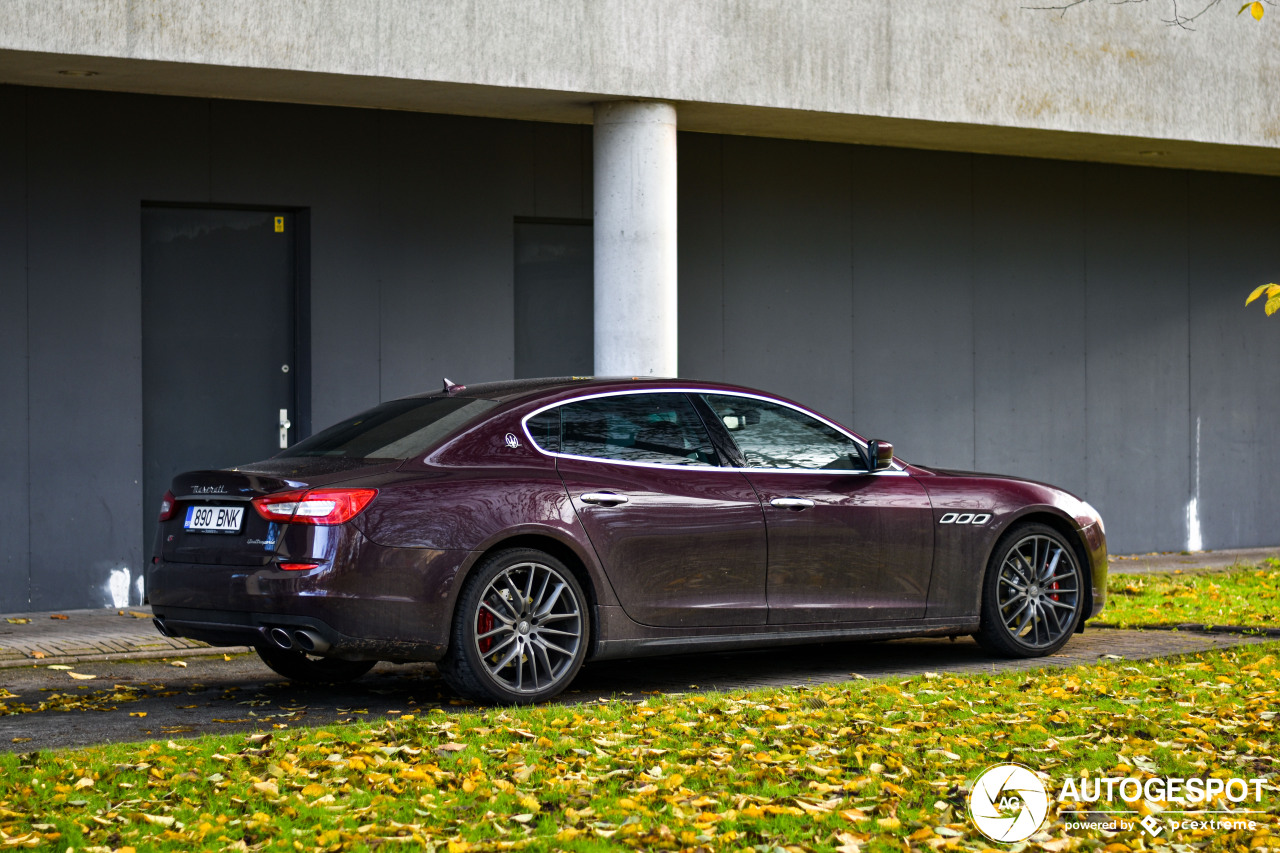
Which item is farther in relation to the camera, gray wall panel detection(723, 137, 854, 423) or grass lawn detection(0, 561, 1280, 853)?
gray wall panel detection(723, 137, 854, 423)

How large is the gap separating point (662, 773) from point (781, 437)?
9.68 ft

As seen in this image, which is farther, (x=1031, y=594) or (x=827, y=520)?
(x=1031, y=594)

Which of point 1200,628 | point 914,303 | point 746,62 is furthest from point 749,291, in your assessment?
point 1200,628

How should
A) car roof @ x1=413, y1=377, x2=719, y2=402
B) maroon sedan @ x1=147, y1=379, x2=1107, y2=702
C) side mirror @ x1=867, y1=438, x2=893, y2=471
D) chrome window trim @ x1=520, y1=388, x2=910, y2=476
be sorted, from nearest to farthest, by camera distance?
1. maroon sedan @ x1=147, y1=379, x2=1107, y2=702
2. chrome window trim @ x1=520, y1=388, x2=910, y2=476
3. car roof @ x1=413, y1=377, x2=719, y2=402
4. side mirror @ x1=867, y1=438, x2=893, y2=471

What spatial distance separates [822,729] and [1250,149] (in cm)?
974

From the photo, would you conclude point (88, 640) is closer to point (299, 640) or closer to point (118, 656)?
point (118, 656)

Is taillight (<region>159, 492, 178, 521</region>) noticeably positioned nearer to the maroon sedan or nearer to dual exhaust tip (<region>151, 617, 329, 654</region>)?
the maroon sedan

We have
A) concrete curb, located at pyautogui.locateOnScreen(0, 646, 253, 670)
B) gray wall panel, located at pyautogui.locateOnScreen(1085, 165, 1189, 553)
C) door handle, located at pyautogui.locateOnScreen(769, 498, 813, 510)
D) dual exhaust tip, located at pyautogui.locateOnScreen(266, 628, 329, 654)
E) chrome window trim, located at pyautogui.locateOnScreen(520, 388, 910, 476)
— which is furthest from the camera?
gray wall panel, located at pyautogui.locateOnScreen(1085, 165, 1189, 553)

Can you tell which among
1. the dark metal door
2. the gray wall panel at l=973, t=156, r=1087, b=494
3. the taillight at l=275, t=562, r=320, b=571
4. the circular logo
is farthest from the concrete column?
the circular logo

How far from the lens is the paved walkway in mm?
8930

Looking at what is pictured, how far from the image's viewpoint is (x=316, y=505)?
656 cm

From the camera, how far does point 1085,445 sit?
602 inches

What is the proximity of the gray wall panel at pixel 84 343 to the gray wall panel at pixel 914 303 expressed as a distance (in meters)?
6.46

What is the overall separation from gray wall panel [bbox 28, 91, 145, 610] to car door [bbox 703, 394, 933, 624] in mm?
5386
